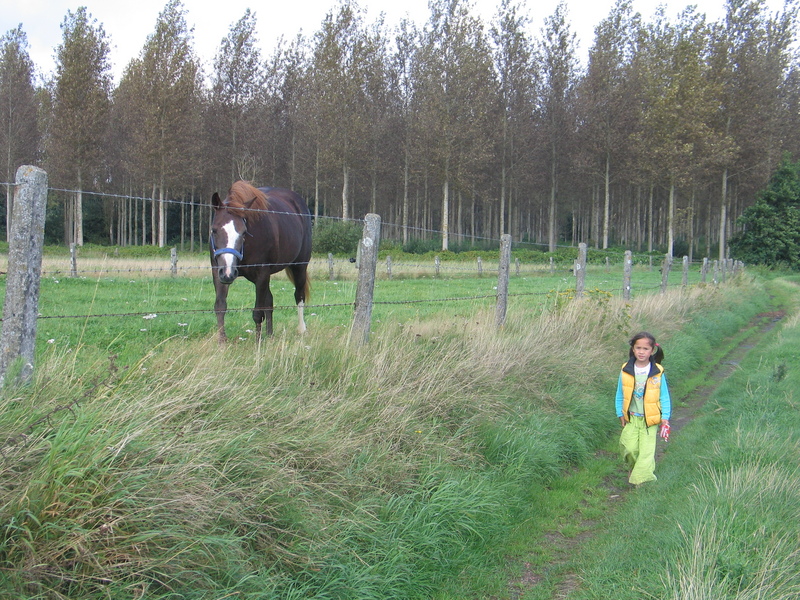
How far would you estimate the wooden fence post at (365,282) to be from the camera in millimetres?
5340

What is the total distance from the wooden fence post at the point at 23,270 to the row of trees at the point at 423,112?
28173 mm

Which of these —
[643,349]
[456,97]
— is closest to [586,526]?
[643,349]

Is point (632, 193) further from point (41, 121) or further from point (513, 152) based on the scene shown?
point (41, 121)

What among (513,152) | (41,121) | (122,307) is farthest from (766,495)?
(41,121)

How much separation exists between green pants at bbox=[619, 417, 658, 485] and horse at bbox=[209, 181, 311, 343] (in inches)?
131

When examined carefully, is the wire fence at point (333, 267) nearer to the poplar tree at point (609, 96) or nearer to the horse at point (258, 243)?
Result: the horse at point (258, 243)

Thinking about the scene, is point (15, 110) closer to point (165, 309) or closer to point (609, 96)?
point (165, 309)

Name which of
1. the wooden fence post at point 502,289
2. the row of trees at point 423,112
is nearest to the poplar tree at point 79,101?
the row of trees at point 423,112

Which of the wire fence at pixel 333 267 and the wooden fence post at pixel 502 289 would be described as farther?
the wire fence at pixel 333 267

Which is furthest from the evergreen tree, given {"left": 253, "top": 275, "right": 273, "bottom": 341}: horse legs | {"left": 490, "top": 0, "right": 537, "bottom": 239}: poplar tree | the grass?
{"left": 253, "top": 275, "right": 273, "bottom": 341}: horse legs

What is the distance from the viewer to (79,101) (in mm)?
33031

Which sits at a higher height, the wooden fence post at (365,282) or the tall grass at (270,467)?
the wooden fence post at (365,282)

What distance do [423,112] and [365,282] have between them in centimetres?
3610

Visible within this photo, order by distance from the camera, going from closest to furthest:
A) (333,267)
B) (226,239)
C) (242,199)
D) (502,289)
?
(226,239)
(242,199)
(502,289)
(333,267)
